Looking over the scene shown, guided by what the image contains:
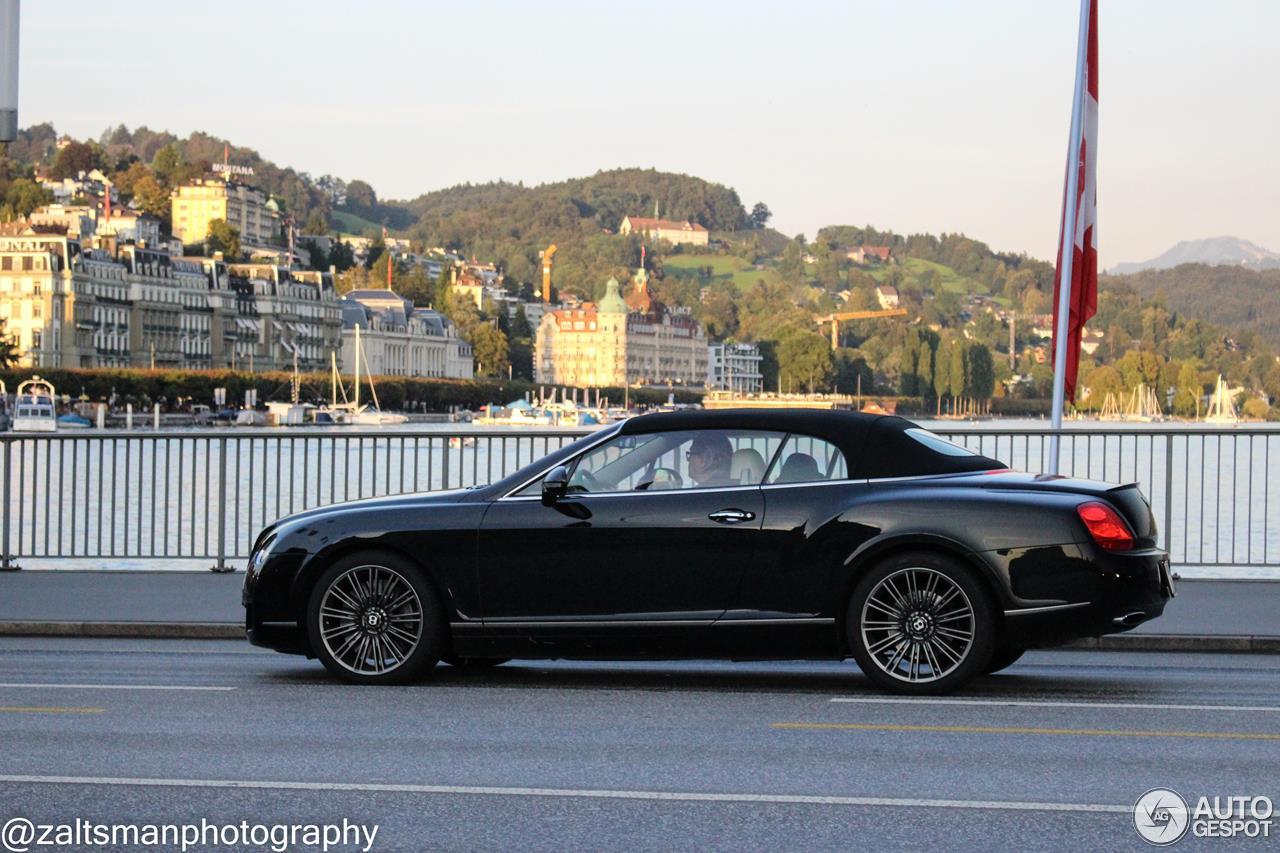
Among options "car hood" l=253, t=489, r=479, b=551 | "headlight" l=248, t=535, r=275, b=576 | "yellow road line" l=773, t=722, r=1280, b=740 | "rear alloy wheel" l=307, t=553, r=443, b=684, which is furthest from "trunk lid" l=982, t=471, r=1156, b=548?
"headlight" l=248, t=535, r=275, b=576

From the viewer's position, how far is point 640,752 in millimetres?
8945

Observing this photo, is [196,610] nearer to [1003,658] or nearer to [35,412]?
[1003,658]

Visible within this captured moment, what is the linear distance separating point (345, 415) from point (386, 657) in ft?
602

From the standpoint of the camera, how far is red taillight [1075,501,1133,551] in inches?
430

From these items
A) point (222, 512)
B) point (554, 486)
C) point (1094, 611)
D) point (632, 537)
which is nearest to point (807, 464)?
point (632, 537)

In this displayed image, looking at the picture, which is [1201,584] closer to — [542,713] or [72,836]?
[542,713]

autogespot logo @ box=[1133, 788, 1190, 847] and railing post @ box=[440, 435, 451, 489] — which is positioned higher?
railing post @ box=[440, 435, 451, 489]

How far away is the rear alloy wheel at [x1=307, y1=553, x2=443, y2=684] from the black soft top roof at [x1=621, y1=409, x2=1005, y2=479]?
1.53 meters

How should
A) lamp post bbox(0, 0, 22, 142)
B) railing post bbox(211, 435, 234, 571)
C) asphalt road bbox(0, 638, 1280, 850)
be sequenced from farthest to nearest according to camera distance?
railing post bbox(211, 435, 234, 571) < lamp post bbox(0, 0, 22, 142) < asphalt road bbox(0, 638, 1280, 850)

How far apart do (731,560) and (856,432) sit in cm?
106

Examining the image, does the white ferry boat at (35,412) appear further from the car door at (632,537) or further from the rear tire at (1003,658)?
the rear tire at (1003,658)

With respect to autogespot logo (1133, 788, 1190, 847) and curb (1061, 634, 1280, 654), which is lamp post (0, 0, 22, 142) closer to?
curb (1061, 634, 1280, 654)

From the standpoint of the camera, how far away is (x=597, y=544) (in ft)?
37.1

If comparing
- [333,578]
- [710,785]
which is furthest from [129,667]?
[710,785]
